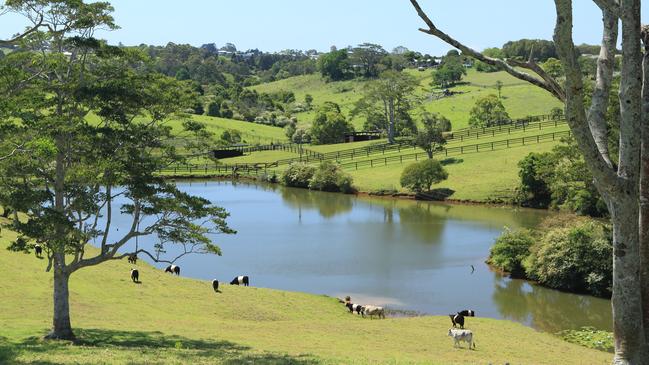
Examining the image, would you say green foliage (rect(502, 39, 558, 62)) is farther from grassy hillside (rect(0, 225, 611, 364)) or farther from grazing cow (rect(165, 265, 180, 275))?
grassy hillside (rect(0, 225, 611, 364))

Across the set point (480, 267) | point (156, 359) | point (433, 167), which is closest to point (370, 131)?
point (433, 167)

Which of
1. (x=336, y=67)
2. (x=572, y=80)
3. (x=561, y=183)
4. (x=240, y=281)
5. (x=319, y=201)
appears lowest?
(x=240, y=281)

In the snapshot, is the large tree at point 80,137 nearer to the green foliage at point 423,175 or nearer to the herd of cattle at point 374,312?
the herd of cattle at point 374,312

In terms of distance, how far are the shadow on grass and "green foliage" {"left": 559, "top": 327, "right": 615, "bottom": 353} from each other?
12.4 m

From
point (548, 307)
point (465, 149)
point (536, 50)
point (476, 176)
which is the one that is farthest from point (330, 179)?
point (536, 50)

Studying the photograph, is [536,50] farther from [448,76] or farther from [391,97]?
[391,97]

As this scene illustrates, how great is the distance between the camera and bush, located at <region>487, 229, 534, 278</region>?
36.8 meters

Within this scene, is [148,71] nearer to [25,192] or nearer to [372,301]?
[25,192]

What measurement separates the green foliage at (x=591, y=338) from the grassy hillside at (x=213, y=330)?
752mm

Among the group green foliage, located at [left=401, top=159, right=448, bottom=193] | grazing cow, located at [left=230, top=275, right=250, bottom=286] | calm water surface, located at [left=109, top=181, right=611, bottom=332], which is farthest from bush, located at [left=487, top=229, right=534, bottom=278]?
green foliage, located at [left=401, top=159, right=448, bottom=193]

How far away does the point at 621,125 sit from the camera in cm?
829

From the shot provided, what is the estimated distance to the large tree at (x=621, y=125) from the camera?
780 centimetres

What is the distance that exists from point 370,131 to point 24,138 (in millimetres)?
85789

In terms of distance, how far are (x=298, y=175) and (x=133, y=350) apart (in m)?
59.3
